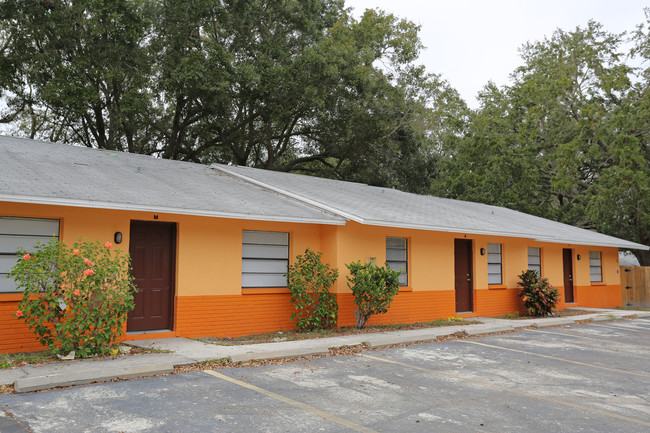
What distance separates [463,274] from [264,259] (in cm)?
715

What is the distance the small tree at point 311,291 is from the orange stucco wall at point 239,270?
33 cm

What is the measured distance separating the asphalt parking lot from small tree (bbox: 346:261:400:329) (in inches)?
100

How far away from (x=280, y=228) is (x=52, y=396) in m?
6.80

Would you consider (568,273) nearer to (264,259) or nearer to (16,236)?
(264,259)

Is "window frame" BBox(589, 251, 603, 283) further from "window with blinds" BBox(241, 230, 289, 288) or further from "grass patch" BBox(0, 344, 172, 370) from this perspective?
"grass patch" BBox(0, 344, 172, 370)

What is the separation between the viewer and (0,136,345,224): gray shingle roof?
28.9 ft

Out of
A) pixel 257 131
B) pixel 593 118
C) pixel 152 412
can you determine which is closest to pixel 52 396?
pixel 152 412

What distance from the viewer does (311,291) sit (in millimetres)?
12180

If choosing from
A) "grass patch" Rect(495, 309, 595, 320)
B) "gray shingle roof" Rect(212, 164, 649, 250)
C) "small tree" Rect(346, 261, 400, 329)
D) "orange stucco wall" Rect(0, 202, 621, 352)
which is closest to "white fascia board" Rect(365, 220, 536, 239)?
"gray shingle roof" Rect(212, 164, 649, 250)

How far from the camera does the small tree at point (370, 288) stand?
11844mm

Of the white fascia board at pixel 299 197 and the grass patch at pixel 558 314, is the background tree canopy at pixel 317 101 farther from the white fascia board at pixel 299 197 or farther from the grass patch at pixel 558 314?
the grass patch at pixel 558 314

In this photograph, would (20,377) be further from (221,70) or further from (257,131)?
(257,131)

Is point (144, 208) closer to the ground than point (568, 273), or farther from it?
farther from it

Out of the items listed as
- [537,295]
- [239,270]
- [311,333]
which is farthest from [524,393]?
[537,295]
